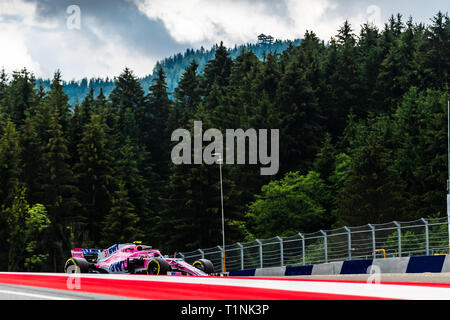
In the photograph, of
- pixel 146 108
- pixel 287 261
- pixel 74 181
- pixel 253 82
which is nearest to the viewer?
pixel 287 261

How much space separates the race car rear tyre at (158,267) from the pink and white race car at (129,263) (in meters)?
0.03

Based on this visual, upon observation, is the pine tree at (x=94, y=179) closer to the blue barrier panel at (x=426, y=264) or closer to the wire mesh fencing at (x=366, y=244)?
the wire mesh fencing at (x=366, y=244)

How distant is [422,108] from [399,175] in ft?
44.3

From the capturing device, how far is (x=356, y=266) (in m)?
17.9

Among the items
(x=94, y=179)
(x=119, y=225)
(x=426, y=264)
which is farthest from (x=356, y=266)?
(x=94, y=179)

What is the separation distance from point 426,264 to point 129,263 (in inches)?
317

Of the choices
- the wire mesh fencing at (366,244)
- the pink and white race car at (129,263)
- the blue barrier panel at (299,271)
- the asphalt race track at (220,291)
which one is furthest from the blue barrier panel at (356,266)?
the asphalt race track at (220,291)

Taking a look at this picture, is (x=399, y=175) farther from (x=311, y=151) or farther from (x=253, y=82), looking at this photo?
(x=253, y=82)

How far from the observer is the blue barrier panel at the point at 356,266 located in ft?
57.3

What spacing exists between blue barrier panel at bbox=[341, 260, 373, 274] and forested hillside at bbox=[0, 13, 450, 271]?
55.5m

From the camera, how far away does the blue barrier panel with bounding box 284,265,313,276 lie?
19.7 m

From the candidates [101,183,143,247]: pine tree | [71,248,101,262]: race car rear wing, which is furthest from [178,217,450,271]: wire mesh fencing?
[101,183,143,247]: pine tree
